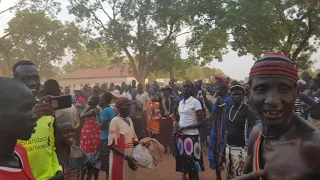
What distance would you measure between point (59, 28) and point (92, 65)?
147 feet

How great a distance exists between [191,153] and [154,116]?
377 centimetres

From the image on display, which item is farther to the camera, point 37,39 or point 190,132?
point 37,39

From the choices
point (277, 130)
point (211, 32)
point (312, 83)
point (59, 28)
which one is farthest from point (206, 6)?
point (277, 130)

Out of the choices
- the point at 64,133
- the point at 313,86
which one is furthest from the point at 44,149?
the point at 313,86

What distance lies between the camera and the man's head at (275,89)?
1.70 metres

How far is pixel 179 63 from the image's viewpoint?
89.8 ft

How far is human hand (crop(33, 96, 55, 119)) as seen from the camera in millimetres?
2992

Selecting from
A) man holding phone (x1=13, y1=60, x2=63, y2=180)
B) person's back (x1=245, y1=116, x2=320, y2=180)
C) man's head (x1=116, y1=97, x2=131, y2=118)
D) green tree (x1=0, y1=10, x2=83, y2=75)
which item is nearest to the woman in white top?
man's head (x1=116, y1=97, x2=131, y2=118)

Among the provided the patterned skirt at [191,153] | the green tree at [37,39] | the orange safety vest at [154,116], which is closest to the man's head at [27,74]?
the patterned skirt at [191,153]

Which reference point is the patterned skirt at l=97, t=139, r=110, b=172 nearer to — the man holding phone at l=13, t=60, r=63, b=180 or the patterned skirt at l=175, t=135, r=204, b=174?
the patterned skirt at l=175, t=135, r=204, b=174

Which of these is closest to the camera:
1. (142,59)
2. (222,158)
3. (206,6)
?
(222,158)

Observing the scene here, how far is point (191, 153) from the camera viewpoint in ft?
20.7

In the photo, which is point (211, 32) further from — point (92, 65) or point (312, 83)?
point (92, 65)

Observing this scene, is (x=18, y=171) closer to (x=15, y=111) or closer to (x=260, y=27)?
(x=15, y=111)
